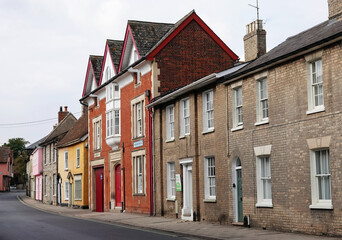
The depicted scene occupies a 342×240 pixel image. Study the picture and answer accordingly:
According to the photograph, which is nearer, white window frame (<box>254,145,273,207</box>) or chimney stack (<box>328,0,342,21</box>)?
chimney stack (<box>328,0,342,21</box>)

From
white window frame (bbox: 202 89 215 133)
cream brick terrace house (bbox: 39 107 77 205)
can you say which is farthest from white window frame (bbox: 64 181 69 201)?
white window frame (bbox: 202 89 215 133)

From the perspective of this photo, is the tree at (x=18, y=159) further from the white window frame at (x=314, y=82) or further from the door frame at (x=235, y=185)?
the white window frame at (x=314, y=82)

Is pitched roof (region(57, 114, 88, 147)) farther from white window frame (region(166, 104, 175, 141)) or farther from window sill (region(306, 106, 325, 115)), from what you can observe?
window sill (region(306, 106, 325, 115))

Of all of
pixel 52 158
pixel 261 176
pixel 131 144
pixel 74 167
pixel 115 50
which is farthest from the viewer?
pixel 52 158

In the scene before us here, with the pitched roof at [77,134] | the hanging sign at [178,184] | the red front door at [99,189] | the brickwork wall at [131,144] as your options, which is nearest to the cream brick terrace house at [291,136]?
the hanging sign at [178,184]

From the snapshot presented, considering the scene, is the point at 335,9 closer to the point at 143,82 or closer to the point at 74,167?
the point at 143,82

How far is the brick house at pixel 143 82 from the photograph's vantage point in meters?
30.9

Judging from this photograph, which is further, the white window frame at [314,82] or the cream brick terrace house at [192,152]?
the cream brick terrace house at [192,152]

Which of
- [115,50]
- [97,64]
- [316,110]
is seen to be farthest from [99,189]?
[316,110]

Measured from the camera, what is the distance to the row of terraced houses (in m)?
17.5

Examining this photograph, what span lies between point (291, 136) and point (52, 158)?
42.1 m

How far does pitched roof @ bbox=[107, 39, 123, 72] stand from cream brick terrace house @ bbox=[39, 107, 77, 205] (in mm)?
18456

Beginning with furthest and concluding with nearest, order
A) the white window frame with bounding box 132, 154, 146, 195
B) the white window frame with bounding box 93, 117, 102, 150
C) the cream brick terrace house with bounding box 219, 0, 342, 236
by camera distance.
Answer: the white window frame with bounding box 93, 117, 102, 150 → the white window frame with bounding box 132, 154, 146, 195 → the cream brick terrace house with bounding box 219, 0, 342, 236

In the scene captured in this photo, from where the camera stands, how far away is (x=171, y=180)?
28.9 m
